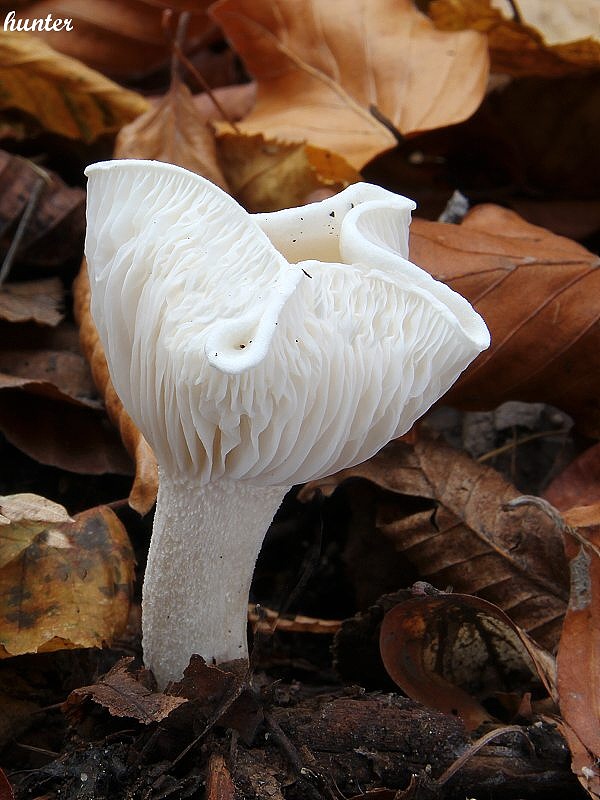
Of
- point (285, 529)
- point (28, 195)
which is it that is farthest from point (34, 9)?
point (285, 529)

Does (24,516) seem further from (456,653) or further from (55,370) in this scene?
(456,653)

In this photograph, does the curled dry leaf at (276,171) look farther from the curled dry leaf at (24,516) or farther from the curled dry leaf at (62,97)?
the curled dry leaf at (24,516)

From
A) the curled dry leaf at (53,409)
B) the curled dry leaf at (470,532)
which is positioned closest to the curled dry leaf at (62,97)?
the curled dry leaf at (53,409)

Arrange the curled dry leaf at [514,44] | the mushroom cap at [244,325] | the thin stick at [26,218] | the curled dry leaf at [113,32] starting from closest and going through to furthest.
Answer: the mushroom cap at [244,325] < the thin stick at [26,218] < the curled dry leaf at [514,44] < the curled dry leaf at [113,32]

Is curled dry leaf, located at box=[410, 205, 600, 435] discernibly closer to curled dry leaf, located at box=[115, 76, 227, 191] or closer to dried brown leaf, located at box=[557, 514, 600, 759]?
dried brown leaf, located at box=[557, 514, 600, 759]

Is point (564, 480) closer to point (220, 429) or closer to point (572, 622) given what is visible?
point (572, 622)

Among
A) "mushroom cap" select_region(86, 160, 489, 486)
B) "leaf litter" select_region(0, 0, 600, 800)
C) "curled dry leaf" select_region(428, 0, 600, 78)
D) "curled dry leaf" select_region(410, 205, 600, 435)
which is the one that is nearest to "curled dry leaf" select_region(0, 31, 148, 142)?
"leaf litter" select_region(0, 0, 600, 800)
